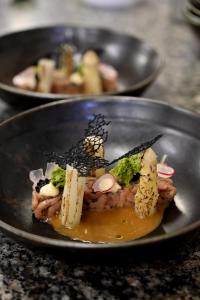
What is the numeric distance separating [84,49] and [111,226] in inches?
38.3

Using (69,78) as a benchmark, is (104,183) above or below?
below

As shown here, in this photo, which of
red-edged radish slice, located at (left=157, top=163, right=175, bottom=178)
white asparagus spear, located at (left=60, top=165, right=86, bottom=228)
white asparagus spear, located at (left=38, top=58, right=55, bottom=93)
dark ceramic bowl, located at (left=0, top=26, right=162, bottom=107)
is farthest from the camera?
dark ceramic bowl, located at (left=0, top=26, right=162, bottom=107)

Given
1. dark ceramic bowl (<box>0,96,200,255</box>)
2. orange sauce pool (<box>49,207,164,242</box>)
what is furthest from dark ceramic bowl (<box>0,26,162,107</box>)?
orange sauce pool (<box>49,207,164,242</box>)

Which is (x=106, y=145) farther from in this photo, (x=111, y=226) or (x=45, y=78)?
(x=45, y=78)

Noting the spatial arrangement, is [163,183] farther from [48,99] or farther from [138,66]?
[138,66]

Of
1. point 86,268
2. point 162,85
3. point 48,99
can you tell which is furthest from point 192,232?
point 162,85

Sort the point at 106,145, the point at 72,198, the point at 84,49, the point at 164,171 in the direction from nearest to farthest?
the point at 72,198, the point at 164,171, the point at 106,145, the point at 84,49

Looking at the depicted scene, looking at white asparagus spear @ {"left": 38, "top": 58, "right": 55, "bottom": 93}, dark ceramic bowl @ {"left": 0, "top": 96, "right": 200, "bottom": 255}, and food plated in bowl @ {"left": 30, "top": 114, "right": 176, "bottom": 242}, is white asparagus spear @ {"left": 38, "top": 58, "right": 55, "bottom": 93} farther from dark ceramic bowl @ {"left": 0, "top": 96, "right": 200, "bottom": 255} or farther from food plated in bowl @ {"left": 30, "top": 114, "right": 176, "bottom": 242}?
food plated in bowl @ {"left": 30, "top": 114, "right": 176, "bottom": 242}

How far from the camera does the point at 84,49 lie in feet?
5.95

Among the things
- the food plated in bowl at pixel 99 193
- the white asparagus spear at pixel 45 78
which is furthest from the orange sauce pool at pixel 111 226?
the white asparagus spear at pixel 45 78

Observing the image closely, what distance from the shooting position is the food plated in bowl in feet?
3.15

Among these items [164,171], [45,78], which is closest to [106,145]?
[164,171]

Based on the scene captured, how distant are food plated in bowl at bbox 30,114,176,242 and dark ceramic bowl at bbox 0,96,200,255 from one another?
3 cm

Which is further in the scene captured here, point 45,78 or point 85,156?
point 45,78
